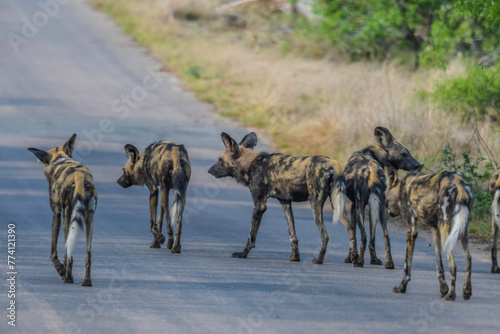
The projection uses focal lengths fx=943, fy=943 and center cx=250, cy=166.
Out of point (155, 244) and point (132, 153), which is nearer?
point (155, 244)

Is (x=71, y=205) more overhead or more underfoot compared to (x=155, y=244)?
more overhead

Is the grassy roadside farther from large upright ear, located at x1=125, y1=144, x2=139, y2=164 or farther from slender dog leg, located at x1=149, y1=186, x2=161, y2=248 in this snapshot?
large upright ear, located at x1=125, y1=144, x2=139, y2=164

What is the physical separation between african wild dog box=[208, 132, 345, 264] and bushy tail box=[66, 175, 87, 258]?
7.57ft

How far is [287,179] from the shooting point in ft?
32.5

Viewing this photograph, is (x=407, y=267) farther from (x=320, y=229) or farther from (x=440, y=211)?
(x=320, y=229)

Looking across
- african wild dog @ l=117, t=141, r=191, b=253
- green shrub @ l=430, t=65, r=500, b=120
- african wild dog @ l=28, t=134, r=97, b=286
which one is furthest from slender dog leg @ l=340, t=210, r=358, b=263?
green shrub @ l=430, t=65, r=500, b=120

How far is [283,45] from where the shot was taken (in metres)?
25.7

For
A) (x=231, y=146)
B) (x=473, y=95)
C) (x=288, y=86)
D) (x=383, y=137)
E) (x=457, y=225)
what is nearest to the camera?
(x=457, y=225)

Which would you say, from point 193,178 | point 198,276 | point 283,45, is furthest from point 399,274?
point 283,45

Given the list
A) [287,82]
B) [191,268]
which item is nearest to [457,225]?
[191,268]

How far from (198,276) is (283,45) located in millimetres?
17450

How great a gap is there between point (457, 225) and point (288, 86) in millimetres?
13315

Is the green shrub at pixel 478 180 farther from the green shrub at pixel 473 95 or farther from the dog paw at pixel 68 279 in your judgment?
the dog paw at pixel 68 279

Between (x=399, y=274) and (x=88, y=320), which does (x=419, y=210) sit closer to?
(x=399, y=274)
